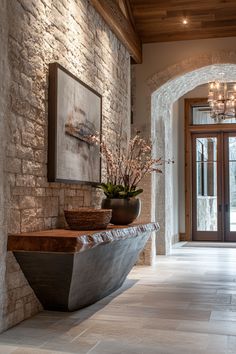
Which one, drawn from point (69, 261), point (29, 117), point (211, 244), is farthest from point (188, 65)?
point (69, 261)

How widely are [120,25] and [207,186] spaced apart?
591 cm

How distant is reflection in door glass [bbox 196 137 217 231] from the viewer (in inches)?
437

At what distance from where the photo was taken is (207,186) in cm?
1114

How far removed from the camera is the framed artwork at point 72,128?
4.08 m

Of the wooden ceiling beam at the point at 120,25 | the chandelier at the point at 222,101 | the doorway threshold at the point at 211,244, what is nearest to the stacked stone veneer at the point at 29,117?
the wooden ceiling beam at the point at 120,25

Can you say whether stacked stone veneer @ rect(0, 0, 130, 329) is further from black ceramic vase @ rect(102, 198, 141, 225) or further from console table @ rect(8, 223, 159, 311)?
black ceramic vase @ rect(102, 198, 141, 225)

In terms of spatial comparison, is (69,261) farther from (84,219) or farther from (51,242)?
(84,219)

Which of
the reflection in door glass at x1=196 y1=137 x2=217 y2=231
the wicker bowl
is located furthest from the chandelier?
the wicker bowl

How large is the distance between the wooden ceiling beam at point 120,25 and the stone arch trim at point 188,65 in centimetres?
43

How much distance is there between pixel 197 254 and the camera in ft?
27.4

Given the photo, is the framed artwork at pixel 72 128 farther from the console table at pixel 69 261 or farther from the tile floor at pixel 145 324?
the tile floor at pixel 145 324

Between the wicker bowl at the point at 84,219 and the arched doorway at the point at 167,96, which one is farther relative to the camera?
the arched doorway at the point at 167,96

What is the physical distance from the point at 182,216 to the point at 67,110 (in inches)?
284

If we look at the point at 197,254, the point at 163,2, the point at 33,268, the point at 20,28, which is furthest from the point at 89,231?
the point at 197,254
